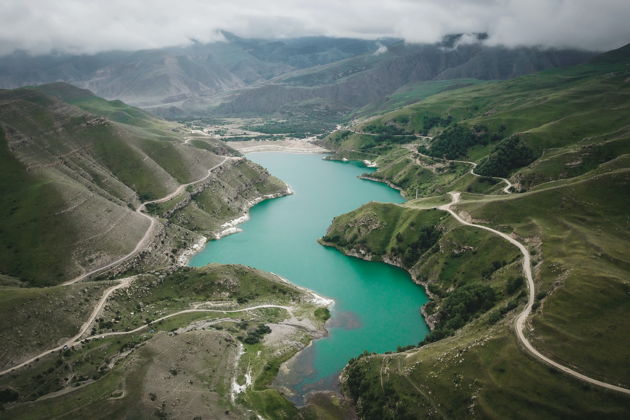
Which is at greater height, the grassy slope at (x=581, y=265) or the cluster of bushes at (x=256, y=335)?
the grassy slope at (x=581, y=265)

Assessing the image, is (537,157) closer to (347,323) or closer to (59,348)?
(347,323)

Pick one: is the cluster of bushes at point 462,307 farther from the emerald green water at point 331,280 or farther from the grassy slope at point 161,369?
the grassy slope at point 161,369

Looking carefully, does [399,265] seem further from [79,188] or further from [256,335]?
[79,188]

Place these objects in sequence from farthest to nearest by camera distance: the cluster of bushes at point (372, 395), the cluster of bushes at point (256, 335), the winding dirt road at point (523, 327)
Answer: the cluster of bushes at point (256, 335) < the cluster of bushes at point (372, 395) < the winding dirt road at point (523, 327)

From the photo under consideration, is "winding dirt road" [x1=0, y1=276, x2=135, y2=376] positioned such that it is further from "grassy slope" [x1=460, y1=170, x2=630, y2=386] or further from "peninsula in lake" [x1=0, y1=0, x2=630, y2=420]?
"grassy slope" [x1=460, y1=170, x2=630, y2=386]

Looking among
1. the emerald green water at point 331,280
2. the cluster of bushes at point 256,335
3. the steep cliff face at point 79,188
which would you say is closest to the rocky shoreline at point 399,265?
the emerald green water at point 331,280

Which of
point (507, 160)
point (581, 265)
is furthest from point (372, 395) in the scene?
point (507, 160)
